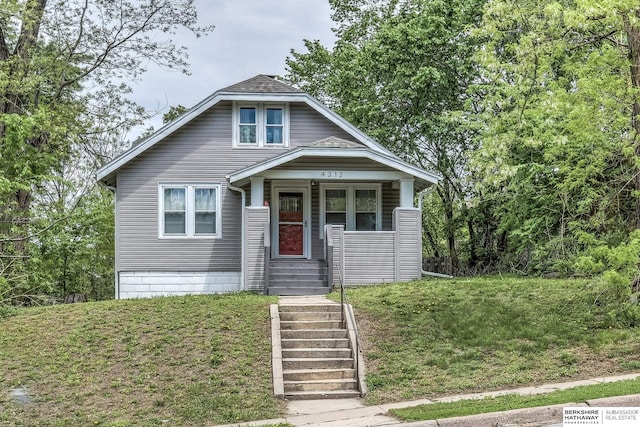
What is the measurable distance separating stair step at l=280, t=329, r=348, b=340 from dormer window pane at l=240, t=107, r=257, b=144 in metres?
8.47

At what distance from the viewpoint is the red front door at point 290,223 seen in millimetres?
18125

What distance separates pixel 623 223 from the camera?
493 inches

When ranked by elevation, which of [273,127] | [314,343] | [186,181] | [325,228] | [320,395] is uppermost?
[273,127]

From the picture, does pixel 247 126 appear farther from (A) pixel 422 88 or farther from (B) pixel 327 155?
(A) pixel 422 88

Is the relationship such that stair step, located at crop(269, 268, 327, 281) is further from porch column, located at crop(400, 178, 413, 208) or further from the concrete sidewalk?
the concrete sidewalk

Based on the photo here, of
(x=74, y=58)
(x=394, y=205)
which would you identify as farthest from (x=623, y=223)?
(x=74, y=58)

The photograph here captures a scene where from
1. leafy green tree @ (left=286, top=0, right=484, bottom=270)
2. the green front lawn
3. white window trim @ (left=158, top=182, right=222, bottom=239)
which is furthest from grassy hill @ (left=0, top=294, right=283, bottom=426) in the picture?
leafy green tree @ (left=286, top=0, right=484, bottom=270)

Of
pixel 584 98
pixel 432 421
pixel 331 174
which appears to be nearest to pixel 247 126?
pixel 331 174

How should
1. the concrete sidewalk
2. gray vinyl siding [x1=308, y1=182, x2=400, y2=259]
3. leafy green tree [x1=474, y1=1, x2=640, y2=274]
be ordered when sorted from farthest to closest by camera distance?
gray vinyl siding [x1=308, y1=182, x2=400, y2=259] → leafy green tree [x1=474, y1=1, x2=640, y2=274] → the concrete sidewalk

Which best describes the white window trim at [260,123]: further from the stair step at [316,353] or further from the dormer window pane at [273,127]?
the stair step at [316,353]

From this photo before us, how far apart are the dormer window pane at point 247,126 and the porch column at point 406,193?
489cm

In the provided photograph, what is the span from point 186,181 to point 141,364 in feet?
28.7

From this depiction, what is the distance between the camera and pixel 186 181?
59.3ft

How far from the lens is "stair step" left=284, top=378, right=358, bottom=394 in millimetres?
9749
